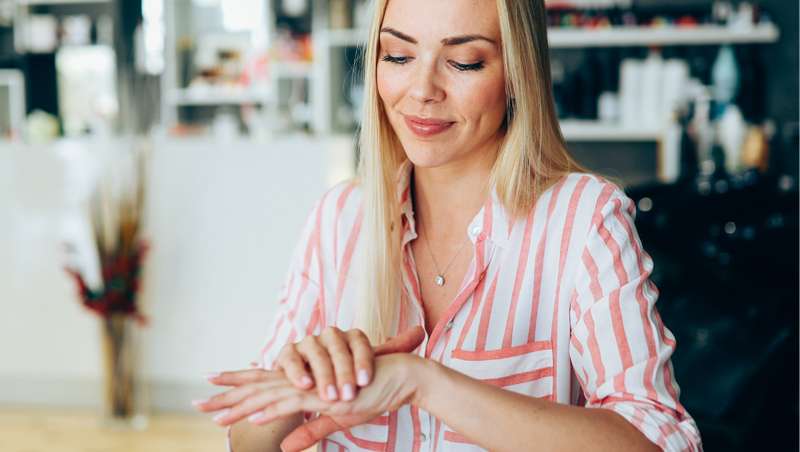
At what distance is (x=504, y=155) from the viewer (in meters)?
1.15

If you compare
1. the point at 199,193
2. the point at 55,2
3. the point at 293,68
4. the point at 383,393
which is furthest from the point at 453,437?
the point at 55,2

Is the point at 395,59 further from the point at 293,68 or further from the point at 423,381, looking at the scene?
the point at 293,68

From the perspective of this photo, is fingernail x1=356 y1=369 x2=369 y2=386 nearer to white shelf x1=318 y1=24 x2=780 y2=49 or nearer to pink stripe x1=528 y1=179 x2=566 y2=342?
pink stripe x1=528 y1=179 x2=566 y2=342

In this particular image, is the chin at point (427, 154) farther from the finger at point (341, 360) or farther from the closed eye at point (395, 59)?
the finger at point (341, 360)

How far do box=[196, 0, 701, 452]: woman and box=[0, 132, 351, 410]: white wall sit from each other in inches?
79.9

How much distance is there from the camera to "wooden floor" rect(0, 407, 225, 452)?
10.3 ft

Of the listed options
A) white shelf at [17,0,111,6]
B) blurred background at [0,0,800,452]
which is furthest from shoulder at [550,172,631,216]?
white shelf at [17,0,111,6]

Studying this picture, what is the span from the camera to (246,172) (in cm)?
330

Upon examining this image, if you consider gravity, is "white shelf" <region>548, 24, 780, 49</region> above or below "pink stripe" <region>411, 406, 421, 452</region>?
above

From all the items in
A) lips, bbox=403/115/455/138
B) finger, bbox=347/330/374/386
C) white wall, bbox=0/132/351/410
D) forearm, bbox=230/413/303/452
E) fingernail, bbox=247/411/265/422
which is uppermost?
lips, bbox=403/115/455/138

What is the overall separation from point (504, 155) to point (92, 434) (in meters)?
2.67

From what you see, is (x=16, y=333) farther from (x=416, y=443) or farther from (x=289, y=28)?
(x=289, y=28)

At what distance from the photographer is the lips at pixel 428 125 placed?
1105 millimetres

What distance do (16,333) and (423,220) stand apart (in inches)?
111
